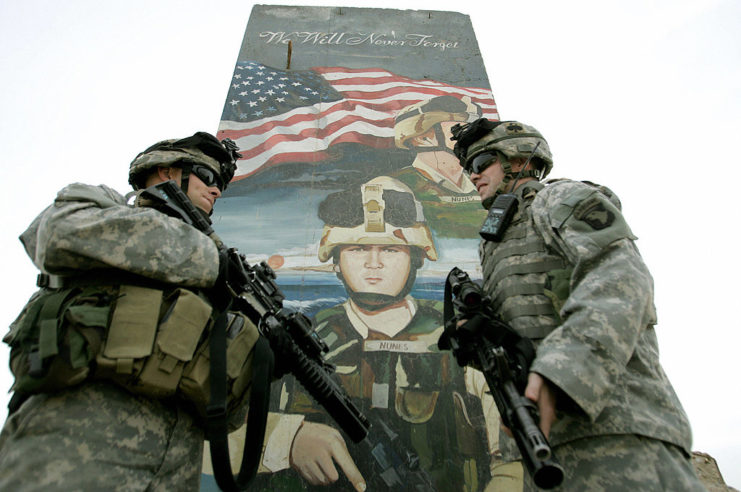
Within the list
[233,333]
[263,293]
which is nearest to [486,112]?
[263,293]

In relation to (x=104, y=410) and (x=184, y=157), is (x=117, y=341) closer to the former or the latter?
(x=104, y=410)

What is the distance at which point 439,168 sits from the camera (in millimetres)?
4793

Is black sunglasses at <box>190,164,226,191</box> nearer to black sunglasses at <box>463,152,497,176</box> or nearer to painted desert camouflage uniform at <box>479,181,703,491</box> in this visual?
black sunglasses at <box>463,152,497,176</box>

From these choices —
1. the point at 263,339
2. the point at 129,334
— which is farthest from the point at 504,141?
the point at 129,334

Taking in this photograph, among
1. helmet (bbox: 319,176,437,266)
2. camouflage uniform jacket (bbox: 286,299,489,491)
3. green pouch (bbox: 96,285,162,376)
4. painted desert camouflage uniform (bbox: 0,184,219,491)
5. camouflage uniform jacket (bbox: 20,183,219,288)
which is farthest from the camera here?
helmet (bbox: 319,176,437,266)

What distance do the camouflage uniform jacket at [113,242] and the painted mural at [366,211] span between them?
1761 millimetres

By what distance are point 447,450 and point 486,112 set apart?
3.56 meters

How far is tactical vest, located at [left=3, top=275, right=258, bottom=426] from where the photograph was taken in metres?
1.64

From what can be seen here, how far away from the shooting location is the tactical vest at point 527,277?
6.63ft

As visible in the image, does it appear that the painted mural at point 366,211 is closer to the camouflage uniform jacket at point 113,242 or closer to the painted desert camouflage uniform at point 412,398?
the painted desert camouflage uniform at point 412,398

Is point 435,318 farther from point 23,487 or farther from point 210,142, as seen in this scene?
point 23,487

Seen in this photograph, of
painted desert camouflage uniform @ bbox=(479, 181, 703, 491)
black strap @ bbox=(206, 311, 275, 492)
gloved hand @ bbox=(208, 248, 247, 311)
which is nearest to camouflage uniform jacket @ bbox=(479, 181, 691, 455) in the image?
painted desert camouflage uniform @ bbox=(479, 181, 703, 491)

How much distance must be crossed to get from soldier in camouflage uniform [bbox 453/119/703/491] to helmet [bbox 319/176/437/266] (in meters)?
2.08

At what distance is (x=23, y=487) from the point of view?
1.48m
